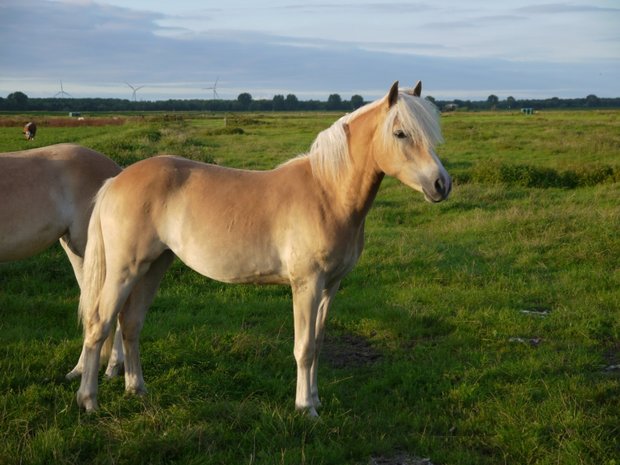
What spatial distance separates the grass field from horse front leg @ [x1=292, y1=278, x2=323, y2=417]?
19 centimetres

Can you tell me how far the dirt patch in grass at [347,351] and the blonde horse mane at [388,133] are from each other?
2.22m

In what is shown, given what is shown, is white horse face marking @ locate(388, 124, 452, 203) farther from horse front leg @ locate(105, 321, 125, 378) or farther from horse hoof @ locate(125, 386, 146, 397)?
horse front leg @ locate(105, 321, 125, 378)

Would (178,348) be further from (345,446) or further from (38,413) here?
(345,446)

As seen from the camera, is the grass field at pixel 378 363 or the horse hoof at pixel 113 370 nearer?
the grass field at pixel 378 363

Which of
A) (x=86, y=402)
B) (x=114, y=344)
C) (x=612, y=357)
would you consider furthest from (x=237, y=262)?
(x=612, y=357)

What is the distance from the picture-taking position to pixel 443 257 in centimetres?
924

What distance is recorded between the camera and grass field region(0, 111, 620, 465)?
4.07 meters

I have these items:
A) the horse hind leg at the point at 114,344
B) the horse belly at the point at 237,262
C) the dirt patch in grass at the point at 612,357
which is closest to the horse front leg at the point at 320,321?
the horse belly at the point at 237,262

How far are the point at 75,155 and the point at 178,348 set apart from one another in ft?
6.35

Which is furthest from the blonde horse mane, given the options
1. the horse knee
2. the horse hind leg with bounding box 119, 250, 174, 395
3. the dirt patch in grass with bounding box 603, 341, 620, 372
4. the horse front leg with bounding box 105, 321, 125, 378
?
the dirt patch in grass with bounding box 603, 341, 620, 372

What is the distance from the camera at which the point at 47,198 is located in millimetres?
5188

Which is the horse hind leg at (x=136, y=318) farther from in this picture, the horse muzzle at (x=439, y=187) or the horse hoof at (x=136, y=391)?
the horse muzzle at (x=439, y=187)

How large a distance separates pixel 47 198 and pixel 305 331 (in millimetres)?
2461

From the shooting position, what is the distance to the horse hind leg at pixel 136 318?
4.89m
